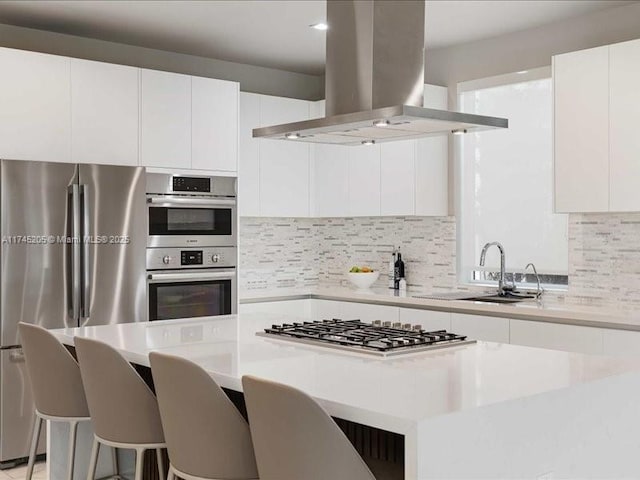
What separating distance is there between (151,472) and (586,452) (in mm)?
1968

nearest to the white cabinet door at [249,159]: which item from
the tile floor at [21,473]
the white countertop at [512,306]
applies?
the white countertop at [512,306]

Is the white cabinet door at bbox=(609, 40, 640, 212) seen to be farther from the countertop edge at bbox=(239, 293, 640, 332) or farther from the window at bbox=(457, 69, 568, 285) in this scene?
the window at bbox=(457, 69, 568, 285)

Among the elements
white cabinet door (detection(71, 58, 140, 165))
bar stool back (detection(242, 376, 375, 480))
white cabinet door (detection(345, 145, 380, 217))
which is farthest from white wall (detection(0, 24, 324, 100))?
bar stool back (detection(242, 376, 375, 480))

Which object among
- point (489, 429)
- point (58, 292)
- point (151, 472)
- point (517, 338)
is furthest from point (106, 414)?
point (517, 338)

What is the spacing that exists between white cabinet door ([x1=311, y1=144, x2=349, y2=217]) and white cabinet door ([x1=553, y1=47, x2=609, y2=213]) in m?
1.92

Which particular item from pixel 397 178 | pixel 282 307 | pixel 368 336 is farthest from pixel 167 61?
pixel 368 336

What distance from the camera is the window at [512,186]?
5316 mm

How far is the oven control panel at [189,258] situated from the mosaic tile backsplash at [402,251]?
0.86 metres

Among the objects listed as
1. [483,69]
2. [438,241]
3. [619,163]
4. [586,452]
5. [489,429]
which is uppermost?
[483,69]

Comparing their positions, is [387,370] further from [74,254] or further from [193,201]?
[193,201]

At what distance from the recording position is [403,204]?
577cm

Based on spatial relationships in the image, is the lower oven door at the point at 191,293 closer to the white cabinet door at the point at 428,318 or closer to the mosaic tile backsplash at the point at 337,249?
the mosaic tile backsplash at the point at 337,249

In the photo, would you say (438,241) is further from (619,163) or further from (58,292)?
(58,292)

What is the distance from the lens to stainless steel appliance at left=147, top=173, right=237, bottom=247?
17.0ft
